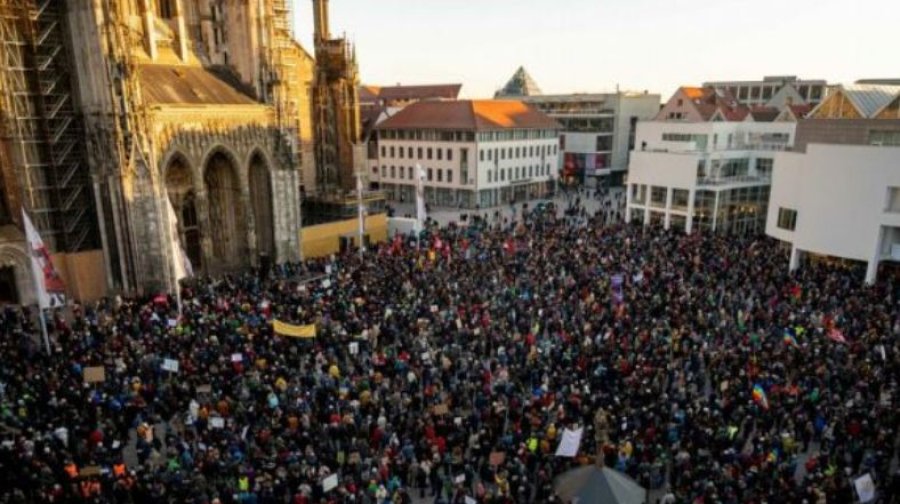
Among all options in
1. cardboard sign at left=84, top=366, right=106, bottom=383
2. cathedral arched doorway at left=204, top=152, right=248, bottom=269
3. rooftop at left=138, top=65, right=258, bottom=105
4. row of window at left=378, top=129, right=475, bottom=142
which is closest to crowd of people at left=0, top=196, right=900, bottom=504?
cardboard sign at left=84, top=366, right=106, bottom=383

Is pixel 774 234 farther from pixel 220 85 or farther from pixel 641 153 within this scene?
pixel 220 85

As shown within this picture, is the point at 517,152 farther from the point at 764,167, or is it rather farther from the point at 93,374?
the point at 93,374

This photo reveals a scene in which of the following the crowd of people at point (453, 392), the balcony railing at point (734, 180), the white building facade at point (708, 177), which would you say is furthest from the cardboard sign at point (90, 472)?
the balcony railing at point (734, 180)

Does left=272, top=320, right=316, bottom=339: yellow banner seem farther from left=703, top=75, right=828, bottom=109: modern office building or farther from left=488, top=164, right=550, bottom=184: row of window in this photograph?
left=703, top=75, right=828, bottom=109: modern office building

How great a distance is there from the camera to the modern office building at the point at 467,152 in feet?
182

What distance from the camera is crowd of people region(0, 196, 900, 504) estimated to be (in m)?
13.9

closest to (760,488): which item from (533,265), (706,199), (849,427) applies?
(849,427)

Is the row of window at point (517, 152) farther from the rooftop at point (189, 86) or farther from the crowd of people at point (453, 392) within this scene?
the crowd of people at point (453, 392)

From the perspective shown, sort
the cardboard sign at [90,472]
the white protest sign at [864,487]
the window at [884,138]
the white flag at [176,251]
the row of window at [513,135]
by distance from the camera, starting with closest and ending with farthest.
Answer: the white protest sign at [864,487] → the cardboard sign at [90,472] → the white flag at [176,251] → the window at [884,138] → the row of window at [513,135]

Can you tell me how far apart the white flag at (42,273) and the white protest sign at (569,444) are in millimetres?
16574

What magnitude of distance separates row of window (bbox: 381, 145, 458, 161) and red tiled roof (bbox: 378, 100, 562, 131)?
2019 mm

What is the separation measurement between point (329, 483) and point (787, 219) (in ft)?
104

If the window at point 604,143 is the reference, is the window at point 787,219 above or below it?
below

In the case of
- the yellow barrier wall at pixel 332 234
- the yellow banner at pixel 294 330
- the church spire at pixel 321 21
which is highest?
the church spire at pixel 321 21
